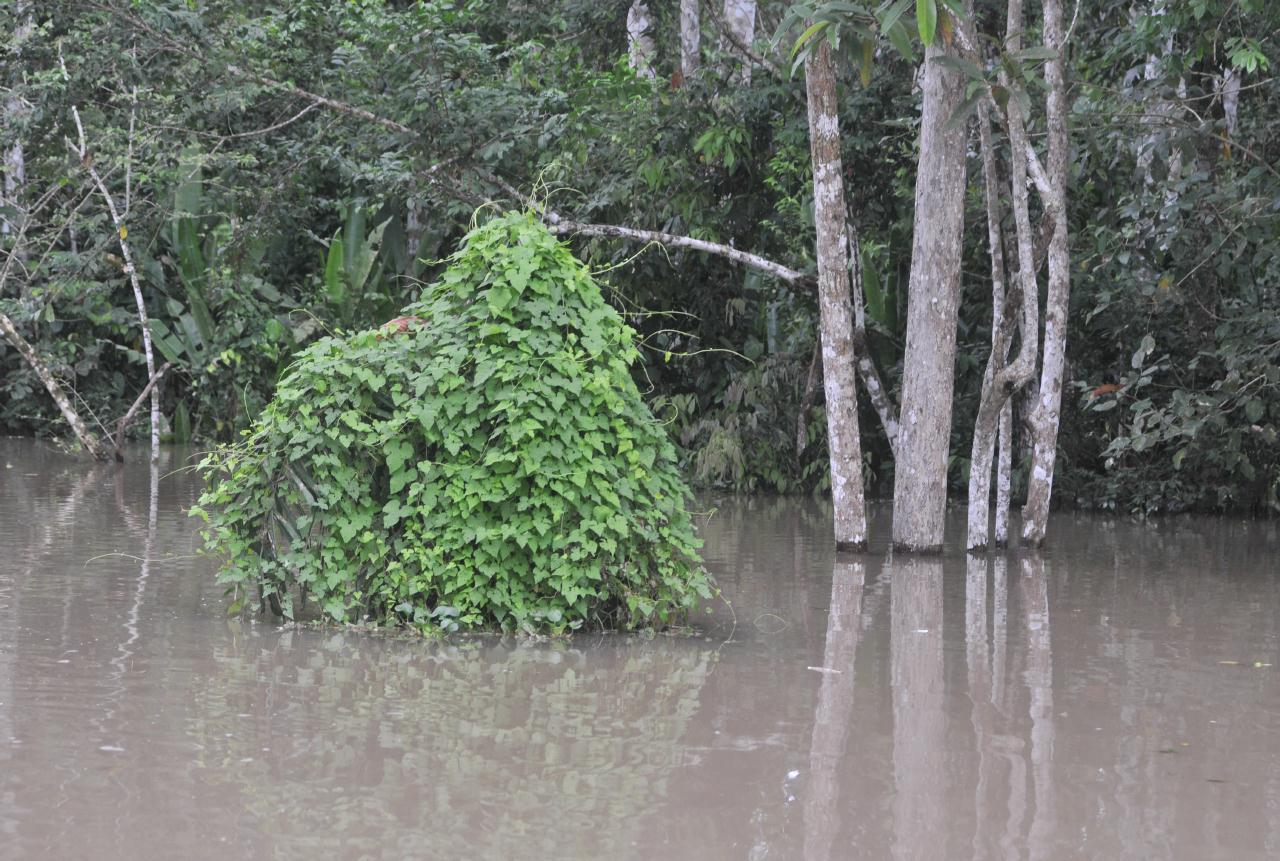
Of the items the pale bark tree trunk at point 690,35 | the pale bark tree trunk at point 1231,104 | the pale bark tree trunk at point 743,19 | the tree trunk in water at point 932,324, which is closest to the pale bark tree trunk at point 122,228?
the pale bark tree trunk at point 690,35

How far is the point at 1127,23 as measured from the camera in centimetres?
1234

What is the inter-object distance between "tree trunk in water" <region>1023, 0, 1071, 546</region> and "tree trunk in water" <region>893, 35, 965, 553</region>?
77 cm

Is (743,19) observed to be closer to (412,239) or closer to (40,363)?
(412,239)

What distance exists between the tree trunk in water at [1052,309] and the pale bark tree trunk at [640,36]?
21.1ft

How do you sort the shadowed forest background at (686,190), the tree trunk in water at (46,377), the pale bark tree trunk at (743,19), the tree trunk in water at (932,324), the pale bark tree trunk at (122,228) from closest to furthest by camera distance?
the tree trunk in water at (932,324) → the shadowed forest background at (686,190) → the tree trunk in water at (46,377) → the pale bark tree trunk at (743,19) → the pale bark tree trunk at (122,228)

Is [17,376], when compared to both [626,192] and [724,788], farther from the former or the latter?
[724,788]

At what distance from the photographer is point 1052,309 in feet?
34.2

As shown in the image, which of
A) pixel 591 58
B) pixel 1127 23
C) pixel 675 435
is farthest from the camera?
pixel 591 58

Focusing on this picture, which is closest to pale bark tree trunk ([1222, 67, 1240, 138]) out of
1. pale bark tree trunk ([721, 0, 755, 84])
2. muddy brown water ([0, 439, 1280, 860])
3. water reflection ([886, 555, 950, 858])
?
pale bark tree trunk ([721, 0, 755, 84])

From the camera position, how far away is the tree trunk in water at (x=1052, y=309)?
10.3 metres

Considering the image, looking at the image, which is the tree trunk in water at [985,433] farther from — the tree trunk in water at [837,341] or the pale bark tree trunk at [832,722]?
the pale bark tree trunk at [832,722]

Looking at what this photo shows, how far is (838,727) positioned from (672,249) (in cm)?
1011

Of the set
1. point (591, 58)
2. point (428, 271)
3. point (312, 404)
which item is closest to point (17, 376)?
point (428, 271)

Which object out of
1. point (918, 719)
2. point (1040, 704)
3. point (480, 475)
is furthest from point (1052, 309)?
point (918, 719)
